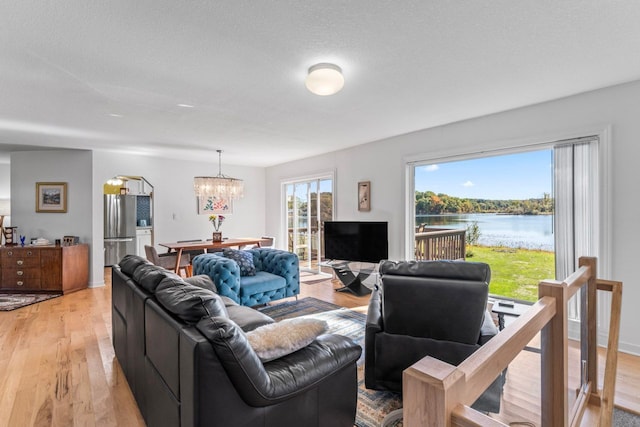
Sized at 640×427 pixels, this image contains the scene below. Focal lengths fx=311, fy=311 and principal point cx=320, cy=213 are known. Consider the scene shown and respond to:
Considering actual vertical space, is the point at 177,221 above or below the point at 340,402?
above

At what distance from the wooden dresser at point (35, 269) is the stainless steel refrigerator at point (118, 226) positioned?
6.80 ft

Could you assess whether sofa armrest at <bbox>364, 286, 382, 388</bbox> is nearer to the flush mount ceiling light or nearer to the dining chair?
the flush mount ceiling light

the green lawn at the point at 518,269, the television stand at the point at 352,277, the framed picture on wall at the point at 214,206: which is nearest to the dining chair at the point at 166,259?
the framed picture on wall at the point at 214,206

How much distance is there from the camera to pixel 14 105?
3.04 meters

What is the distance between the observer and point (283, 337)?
1509mm

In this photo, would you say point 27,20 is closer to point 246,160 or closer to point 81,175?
point 81,175

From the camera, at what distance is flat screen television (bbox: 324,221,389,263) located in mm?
4578

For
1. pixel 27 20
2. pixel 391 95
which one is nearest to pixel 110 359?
pixel 27 20

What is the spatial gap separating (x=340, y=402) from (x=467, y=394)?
1.21 metres

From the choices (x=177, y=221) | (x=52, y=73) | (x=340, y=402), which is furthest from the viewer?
(x=177, y=221)

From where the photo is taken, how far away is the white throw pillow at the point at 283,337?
1450mm

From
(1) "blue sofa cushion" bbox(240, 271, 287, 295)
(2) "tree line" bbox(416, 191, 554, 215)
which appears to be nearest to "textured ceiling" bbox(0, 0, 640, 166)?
A: (2) "tree line" bbox(416, 191, 554, 215)

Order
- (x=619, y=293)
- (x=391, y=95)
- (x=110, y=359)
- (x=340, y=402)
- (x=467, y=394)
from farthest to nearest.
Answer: (x=391, y=95), (x=110, y=359), (x=619, y=293), (x=340, y=402), (x=467, y=394)

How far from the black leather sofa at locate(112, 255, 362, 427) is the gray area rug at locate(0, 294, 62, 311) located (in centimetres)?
351
